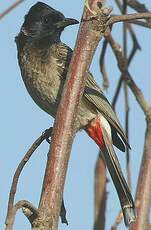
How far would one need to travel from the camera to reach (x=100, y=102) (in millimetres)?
4004

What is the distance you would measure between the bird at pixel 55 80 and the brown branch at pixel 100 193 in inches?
33.1

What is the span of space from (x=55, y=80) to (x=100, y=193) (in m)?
1.62

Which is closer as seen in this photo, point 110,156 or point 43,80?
point 110,156

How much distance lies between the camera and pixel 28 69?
13.5 ft

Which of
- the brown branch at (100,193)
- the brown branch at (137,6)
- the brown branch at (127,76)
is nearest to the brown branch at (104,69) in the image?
the brown branch at (127,76)

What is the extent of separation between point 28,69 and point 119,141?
0.84 m

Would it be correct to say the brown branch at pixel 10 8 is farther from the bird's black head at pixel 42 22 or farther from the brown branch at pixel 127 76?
the bird's black head at pixel 42 22

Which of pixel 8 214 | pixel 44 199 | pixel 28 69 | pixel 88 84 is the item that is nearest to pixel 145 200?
pixel 44 199

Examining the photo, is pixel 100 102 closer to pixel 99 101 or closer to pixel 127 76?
pixel 99 101

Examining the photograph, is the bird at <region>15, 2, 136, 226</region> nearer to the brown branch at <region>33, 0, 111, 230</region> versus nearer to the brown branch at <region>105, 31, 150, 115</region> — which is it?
the brown branch at <region>105, 31, 150, 115</region>

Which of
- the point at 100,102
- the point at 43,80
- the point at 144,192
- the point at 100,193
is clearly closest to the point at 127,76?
the point at 100,193

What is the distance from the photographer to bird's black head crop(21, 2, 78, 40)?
4.26 m

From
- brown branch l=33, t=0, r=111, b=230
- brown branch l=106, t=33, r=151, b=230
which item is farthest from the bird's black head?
brown branch l=33, t=0, r=111, b=230

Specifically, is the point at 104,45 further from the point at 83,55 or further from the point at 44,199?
the point at 44,199
